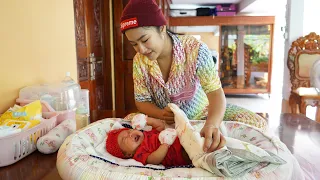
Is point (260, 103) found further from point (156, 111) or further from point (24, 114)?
point (24, 114)

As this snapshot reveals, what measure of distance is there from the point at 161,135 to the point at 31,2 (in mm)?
1095

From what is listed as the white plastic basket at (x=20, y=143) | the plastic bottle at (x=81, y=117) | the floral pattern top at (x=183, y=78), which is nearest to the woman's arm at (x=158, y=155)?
the floral pattern top at (x=183, y=78)

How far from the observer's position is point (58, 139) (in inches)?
44.4

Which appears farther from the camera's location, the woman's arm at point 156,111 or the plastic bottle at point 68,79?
the plastic bottle at point 68,79

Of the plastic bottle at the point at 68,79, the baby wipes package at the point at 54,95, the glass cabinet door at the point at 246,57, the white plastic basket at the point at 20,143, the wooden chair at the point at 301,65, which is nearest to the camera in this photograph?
the white plastic basket at the point at 20,143

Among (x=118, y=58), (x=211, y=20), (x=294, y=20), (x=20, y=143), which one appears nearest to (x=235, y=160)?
(x=20, y=143)

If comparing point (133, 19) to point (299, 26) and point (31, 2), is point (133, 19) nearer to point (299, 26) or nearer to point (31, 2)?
point (31, 2)

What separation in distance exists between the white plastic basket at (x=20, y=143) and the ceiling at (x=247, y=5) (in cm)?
414

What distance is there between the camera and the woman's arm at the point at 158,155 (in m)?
1.03

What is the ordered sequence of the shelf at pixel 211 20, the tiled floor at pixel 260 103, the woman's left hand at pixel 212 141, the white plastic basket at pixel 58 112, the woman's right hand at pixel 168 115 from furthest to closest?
1. the shelf at pixel 211 20
2. the tiled floor at pixel 260 103
3. the white plastic basket at pixel 58 112
4. the woman's right hand at pixel 168 115
5. the woman's left hand at pixel 212 141

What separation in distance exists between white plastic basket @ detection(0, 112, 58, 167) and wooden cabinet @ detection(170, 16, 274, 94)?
449cm

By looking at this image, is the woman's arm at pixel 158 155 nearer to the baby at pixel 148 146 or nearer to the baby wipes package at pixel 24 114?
the baby at pixel 148 146

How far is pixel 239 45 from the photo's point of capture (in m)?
5.62

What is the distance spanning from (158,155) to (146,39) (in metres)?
0.46
